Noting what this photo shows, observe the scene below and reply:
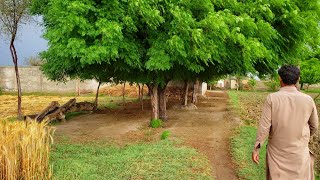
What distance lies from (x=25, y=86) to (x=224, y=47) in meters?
24.6

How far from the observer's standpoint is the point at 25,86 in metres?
31.3

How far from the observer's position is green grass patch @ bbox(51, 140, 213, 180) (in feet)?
21.7

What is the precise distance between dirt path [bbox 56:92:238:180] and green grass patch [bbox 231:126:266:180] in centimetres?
19

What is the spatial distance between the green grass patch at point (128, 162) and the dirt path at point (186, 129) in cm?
61

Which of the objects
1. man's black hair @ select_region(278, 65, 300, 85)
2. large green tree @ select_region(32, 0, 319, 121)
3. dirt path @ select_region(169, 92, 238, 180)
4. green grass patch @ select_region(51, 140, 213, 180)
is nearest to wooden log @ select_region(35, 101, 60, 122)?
large green tree @ select_region(32, 0, 319, 121)

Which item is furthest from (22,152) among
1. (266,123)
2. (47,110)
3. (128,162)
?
(47,110)

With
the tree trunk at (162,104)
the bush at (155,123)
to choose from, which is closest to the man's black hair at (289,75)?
the bush at (155,123)

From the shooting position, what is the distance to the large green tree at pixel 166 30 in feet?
30.1

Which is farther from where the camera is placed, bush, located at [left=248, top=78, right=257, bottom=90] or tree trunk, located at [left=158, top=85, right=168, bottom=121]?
bush, located at [left=248, top=78, right=257, bottom=90]

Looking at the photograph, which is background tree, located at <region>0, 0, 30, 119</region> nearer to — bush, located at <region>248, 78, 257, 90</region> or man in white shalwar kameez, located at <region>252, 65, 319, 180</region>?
man in white shalwar kameez, located at <region>252, 65, 319, 180</region>

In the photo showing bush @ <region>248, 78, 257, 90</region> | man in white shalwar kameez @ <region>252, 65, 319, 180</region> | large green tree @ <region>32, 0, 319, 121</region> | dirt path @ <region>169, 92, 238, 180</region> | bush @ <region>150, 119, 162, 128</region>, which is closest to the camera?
man in white shalwar kameez @ <region>252, 65, 319, 180</region>

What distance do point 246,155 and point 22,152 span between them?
500 centimetres

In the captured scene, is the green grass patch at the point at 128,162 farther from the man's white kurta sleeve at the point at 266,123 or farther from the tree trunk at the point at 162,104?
the tree trunk at the point at 162,104

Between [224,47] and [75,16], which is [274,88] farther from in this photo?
[75,16]
